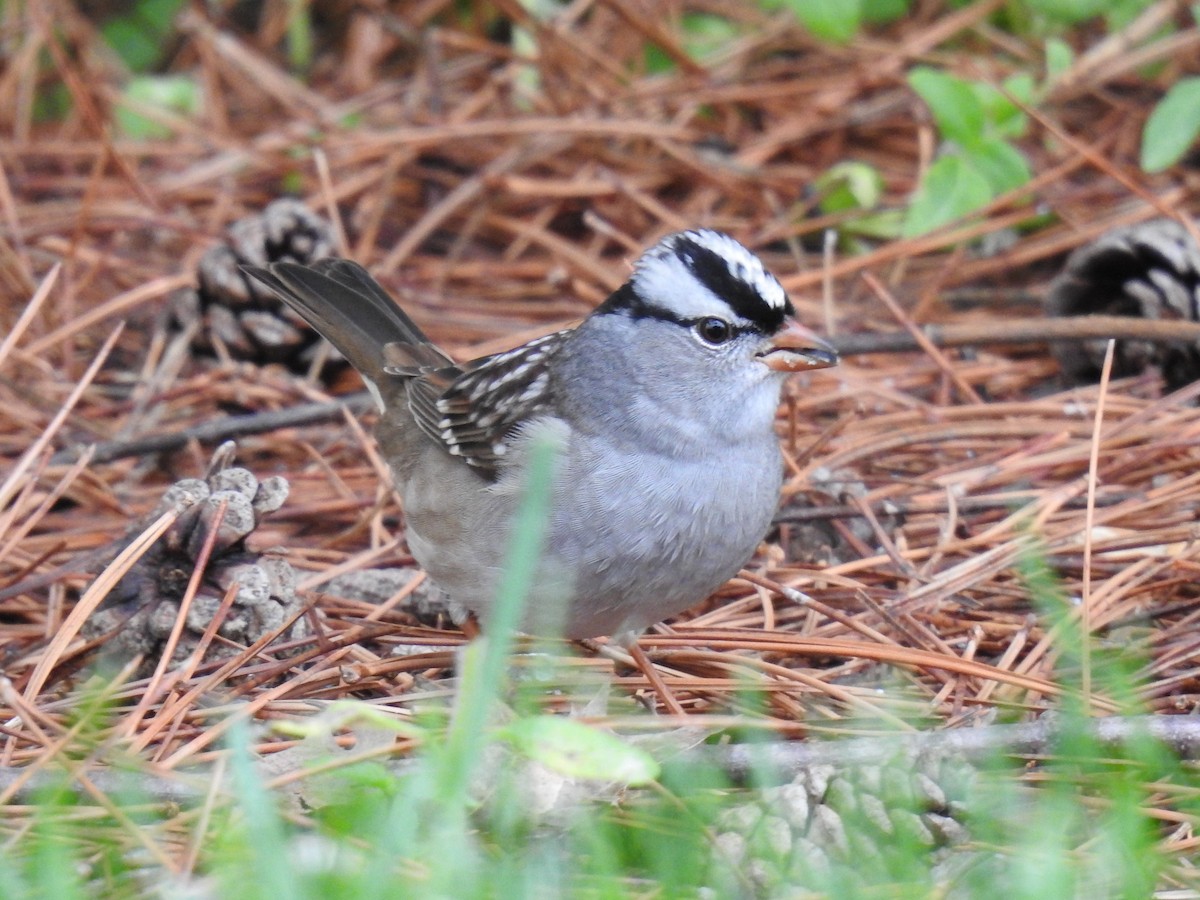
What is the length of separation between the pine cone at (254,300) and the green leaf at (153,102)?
1485 millimetres

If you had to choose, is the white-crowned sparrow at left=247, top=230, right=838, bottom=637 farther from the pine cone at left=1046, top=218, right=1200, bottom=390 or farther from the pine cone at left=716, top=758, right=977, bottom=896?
the pine cone at left=1046, top=218, right=1200, bottom=390

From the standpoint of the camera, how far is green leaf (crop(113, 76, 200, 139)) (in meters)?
6.32

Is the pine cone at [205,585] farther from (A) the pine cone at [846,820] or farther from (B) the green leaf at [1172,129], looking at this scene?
(B) the green leaf at [1172,129]

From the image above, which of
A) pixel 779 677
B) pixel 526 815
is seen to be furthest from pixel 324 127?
pixel 526 815

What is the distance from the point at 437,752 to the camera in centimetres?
218

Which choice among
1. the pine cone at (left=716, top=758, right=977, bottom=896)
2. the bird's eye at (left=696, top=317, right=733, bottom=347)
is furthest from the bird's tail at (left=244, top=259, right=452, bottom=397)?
the pine cone at (left=716, top=758, right=977, bottom=896)

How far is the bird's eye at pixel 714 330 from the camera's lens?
3342mm

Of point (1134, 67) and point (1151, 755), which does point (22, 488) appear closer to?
point (1151, 755)

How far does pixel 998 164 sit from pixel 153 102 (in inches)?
140

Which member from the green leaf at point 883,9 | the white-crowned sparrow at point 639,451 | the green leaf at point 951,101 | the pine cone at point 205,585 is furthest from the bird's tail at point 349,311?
the green leaf at point 883,9

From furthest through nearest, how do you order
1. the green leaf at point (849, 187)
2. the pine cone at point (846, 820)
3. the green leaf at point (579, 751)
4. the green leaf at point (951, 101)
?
the green leaf at point (849, 187), the green leaf at point (951, 101), the pine cone at point (846, 820), the green leaf at point (579, 751)

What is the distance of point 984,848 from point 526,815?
77 cm

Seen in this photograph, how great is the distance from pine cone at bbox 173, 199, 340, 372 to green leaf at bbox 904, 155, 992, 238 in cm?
199

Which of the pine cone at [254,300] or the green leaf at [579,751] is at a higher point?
the pine cone at [254,300]
